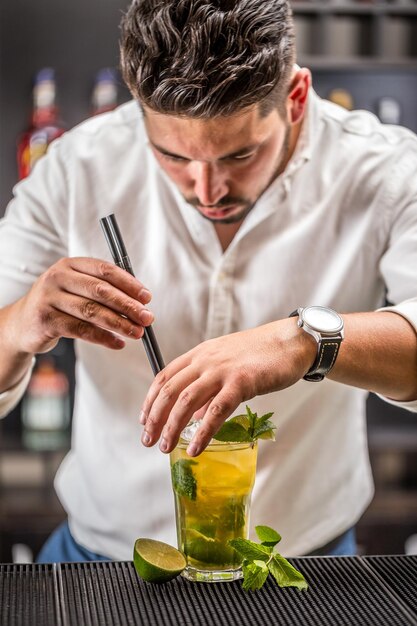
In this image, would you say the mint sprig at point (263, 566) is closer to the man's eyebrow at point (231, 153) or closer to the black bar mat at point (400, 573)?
the black bar mat at point (400, 573)

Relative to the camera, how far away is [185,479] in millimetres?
1275

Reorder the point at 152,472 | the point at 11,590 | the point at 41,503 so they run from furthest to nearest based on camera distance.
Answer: the point at 41,503, the point at 152,472, the point at 11,590

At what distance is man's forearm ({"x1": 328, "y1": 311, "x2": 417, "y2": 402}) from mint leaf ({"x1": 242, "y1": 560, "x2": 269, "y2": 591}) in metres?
0.36

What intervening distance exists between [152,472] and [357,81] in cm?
238

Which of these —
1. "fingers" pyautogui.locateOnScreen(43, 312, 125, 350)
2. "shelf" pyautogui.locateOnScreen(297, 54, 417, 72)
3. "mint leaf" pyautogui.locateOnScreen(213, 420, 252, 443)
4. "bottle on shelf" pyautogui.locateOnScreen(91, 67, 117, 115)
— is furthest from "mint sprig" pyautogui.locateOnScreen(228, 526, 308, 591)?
"shelf" pyautogui.locateOnScreen(297, 54, 417, 72)

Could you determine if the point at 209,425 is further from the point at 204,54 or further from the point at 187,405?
the point at 204,54

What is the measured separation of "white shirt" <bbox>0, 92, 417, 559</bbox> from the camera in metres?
1.84

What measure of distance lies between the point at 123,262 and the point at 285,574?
0.54 metres

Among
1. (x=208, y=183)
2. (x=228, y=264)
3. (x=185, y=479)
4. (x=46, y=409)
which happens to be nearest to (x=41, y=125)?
(x=46, y=409)

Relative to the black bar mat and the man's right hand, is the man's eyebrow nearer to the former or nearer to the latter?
the man's right hand

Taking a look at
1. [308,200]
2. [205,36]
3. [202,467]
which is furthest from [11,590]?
[308,200]

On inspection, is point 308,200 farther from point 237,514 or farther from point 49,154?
point 237,514

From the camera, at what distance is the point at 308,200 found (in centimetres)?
187

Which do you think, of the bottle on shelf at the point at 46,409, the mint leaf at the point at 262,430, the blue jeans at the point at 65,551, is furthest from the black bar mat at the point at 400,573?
the bottle on shelf at the point at 46,409
